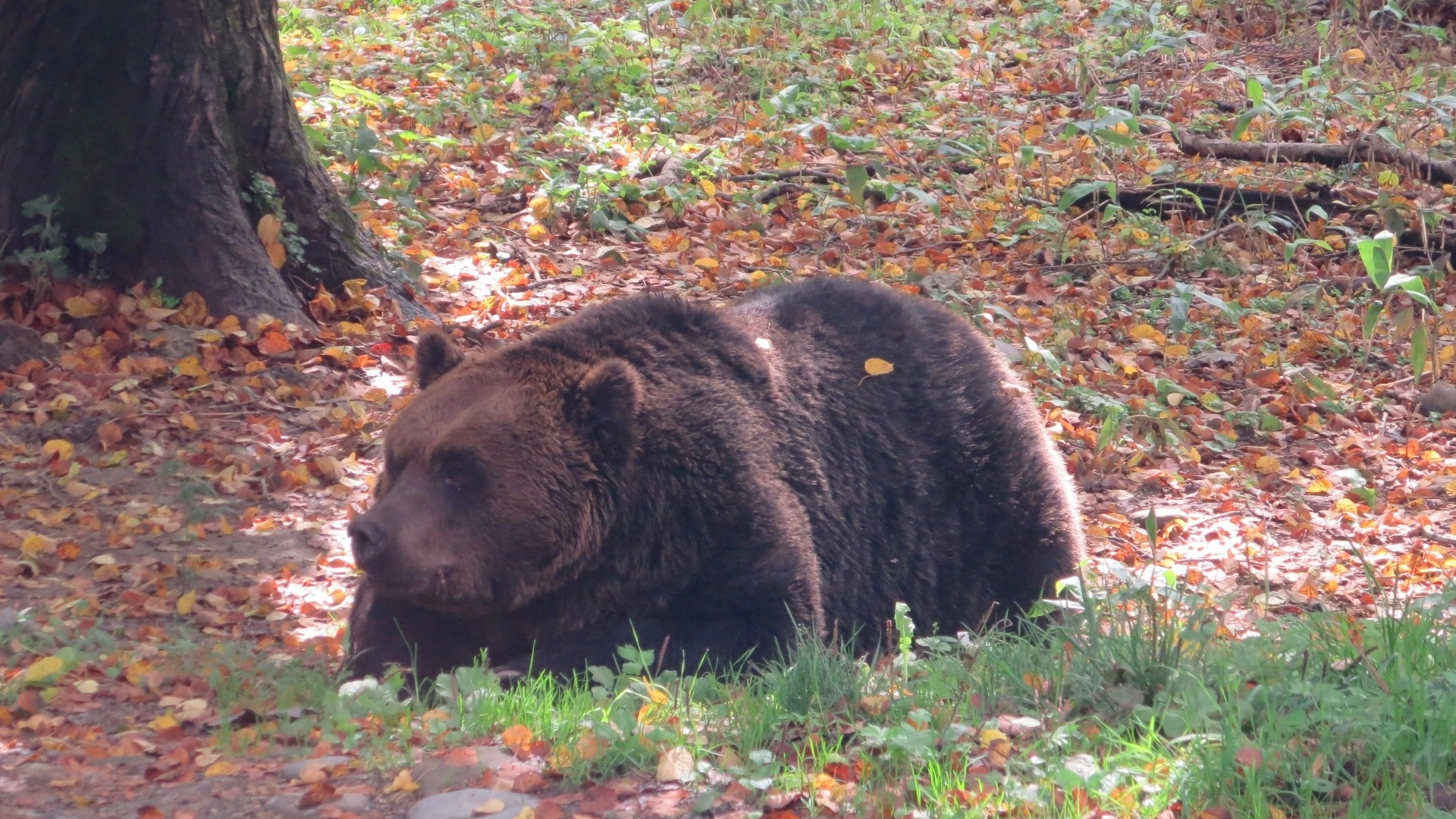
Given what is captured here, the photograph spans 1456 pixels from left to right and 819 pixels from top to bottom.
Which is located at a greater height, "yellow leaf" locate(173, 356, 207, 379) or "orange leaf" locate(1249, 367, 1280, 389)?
"yellow leaf" locate(173, 356, 207, 379)

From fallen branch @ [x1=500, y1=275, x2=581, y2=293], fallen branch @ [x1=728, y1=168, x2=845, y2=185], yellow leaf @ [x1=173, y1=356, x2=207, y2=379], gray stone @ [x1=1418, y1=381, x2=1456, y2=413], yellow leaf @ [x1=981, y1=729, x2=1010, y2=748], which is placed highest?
fallen branch @ [x1=728, y1=168, x2=845, y2=185]

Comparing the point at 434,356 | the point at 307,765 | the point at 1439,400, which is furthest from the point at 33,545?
the point at 1439,400

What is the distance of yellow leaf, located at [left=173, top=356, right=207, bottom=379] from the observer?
6793mm

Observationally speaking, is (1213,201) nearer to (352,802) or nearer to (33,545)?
(33,545)

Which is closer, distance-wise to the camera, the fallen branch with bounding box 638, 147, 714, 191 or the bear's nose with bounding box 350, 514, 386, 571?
the bear's nose with bounding box 350, 514, 386, 571

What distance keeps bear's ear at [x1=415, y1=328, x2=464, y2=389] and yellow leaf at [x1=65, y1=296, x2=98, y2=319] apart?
260 cm

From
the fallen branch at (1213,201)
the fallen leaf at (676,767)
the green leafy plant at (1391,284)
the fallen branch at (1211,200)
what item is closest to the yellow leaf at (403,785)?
the fallen leaf at (676,767)

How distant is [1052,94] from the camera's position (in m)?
→ 12.1

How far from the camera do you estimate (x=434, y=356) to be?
529 cm

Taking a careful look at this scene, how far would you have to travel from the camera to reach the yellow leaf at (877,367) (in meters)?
5.67

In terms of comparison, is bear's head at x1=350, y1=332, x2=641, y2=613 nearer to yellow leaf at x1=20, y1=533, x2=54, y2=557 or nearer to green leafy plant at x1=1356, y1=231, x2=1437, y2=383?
yellow leaf at x1=20, y1=533, x2=54, y2=557

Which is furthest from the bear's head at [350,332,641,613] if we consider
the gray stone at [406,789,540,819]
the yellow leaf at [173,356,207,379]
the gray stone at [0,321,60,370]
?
the gray stone at [0,321,60,370]

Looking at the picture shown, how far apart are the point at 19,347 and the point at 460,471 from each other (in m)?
3.19

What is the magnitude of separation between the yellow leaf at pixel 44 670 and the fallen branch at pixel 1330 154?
8690mm
